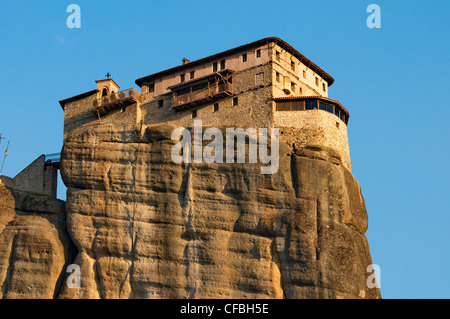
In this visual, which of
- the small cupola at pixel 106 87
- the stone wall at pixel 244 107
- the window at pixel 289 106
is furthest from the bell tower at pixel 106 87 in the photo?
the window at pixel 289 106

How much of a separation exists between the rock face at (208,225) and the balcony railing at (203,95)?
5.45 meters

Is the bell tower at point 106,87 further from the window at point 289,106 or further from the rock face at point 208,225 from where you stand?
the window at point 289,106

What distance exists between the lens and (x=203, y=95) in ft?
199

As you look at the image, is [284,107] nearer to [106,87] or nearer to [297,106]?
[297,106]

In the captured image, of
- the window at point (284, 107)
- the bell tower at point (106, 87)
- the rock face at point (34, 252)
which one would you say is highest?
the bell tower at point (106, 87)

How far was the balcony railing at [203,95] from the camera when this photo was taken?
5982 cm

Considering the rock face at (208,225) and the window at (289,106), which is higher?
the window at (289,106)

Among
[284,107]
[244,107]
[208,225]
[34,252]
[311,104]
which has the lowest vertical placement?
[34,252]

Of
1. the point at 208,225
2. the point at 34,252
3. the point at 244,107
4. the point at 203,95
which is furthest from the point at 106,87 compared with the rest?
the point at 208,225

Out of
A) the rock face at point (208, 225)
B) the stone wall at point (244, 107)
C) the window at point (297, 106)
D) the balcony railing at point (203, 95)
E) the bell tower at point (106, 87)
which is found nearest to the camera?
the rock face at point (208, 225)

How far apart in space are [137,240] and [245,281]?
7638 millimetres

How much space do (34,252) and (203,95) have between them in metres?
16.7

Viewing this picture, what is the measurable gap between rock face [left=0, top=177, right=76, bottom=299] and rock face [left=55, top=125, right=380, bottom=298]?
0.36 meters
